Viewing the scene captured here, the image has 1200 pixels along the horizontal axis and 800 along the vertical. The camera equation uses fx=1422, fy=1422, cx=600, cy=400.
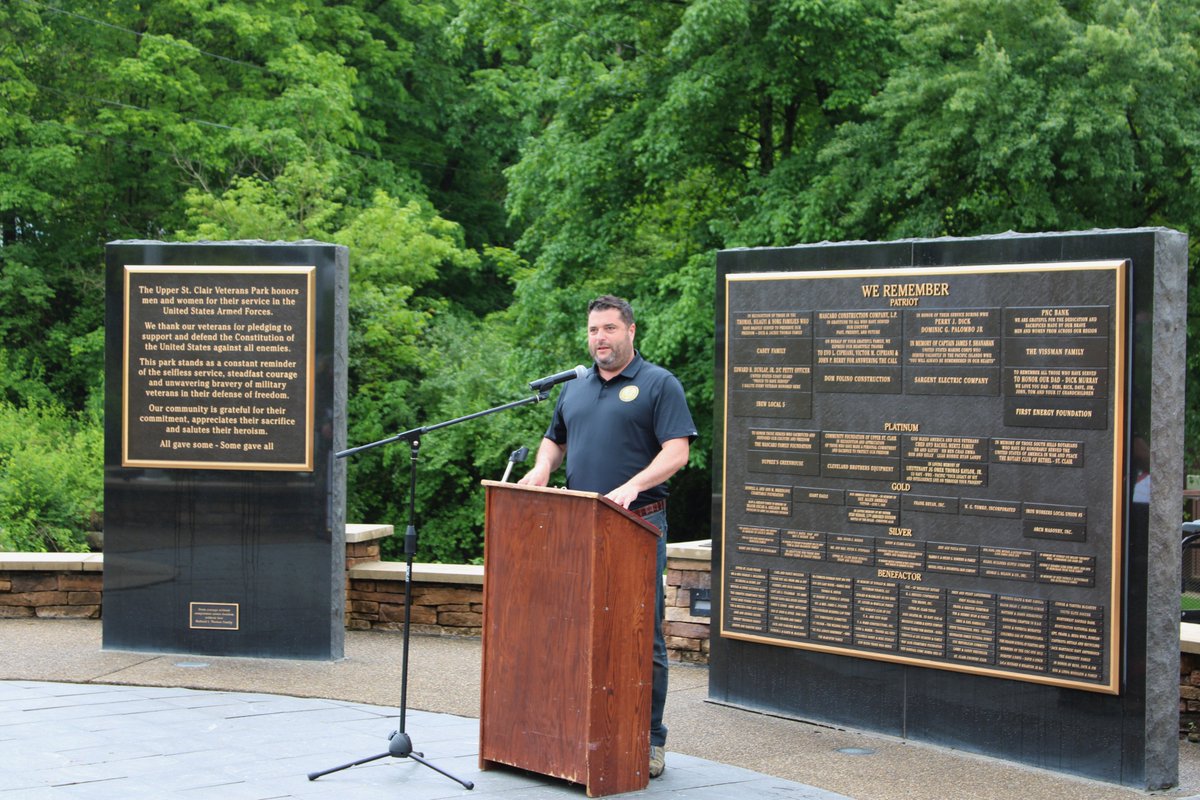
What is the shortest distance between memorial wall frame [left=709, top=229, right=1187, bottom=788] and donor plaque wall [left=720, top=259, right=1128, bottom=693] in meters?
0.01

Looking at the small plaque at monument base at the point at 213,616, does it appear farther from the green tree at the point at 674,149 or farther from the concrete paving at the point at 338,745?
the green tree at the point at 674,149

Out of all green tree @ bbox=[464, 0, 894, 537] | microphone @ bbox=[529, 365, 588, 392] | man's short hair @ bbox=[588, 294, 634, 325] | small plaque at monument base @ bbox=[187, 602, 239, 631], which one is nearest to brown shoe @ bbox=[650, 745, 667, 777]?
microphone @ bbox=[529, 365, 588, 392]

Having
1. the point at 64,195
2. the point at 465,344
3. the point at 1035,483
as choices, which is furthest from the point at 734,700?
the point at 64,195

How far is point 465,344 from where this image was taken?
885 inches

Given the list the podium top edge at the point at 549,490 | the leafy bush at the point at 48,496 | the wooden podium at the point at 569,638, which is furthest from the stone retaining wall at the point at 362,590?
the podium top edge at the point at 549,490

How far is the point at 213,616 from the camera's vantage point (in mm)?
9000

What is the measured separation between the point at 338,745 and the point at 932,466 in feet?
10.5

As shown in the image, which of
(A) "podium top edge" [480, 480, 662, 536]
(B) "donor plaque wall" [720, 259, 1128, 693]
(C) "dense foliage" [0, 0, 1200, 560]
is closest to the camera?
(A) "podium top edge" [480, 480, 662, 536]

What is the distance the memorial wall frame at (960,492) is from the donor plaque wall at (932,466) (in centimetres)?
1

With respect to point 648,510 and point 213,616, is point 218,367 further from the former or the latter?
point 648,510

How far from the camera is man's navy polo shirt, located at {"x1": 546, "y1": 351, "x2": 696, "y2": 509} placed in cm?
632

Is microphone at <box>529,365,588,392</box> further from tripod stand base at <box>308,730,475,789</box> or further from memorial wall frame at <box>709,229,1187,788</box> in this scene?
memorial wall frame at <box>709,229,1187,788</box>

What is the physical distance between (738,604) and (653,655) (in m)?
1.76

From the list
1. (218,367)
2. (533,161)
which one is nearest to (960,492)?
(218,367)
